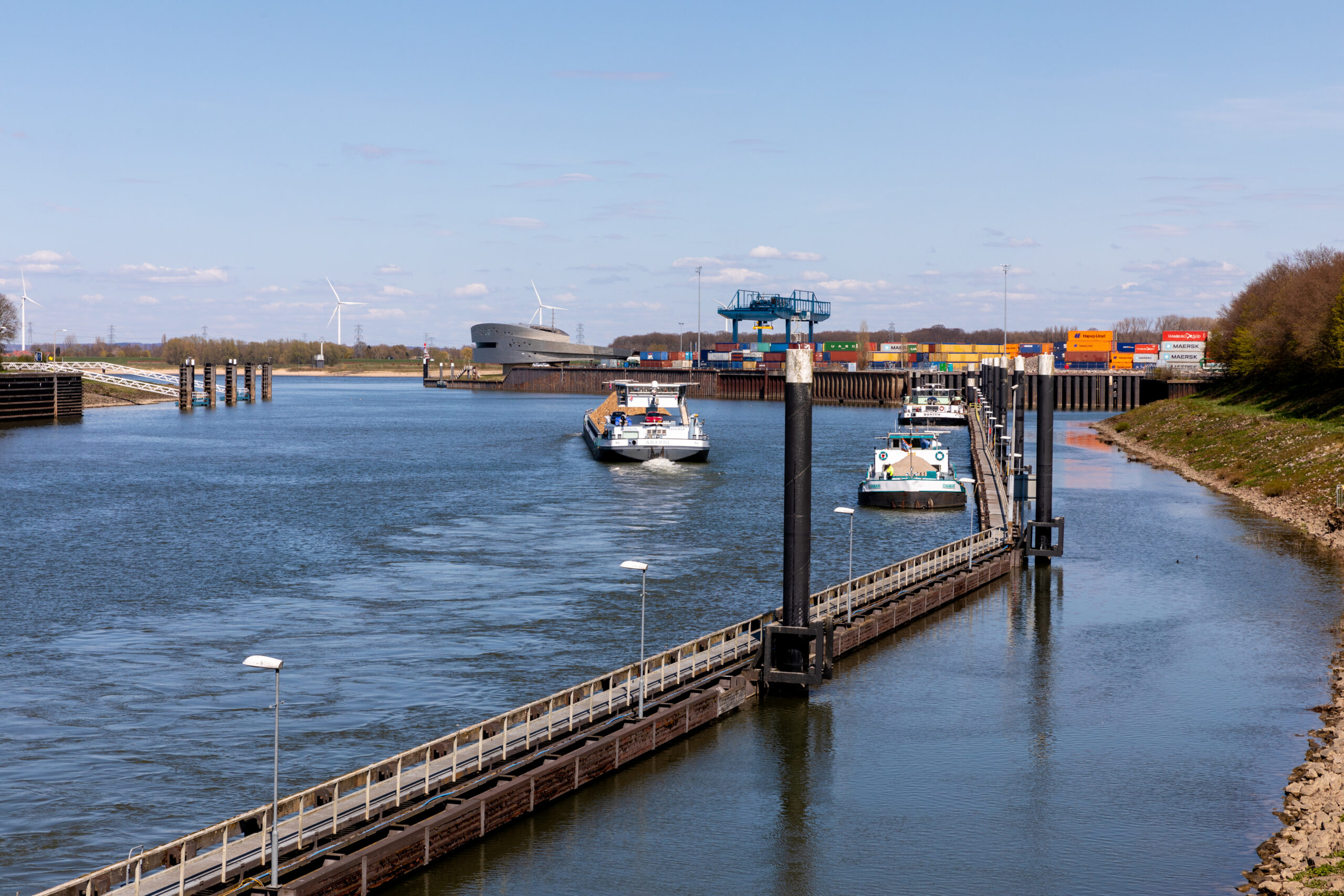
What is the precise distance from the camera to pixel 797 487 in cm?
2917

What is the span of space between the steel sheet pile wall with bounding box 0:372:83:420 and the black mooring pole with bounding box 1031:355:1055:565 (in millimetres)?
138415

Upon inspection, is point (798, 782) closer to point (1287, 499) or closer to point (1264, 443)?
point (1287, 499)

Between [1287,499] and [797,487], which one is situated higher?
[797,487]

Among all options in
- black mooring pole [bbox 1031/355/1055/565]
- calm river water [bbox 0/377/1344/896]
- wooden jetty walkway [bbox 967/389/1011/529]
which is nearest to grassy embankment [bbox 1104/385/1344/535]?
calm river water [bbox 0/377/1344/896]

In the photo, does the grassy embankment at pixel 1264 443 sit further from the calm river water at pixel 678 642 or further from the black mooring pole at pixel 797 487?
the black mooring pole at pixel 797 487

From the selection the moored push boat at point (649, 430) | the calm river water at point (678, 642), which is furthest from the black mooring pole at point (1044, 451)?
the moored push boat at point (649, 430)

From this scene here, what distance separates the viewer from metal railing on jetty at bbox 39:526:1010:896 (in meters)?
18.5

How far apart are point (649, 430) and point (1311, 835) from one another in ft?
264

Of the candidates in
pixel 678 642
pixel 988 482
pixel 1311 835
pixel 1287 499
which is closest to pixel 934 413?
pixel 988 482

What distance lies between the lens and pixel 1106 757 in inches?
1097

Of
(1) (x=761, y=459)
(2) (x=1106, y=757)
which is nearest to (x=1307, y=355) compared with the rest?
(1) (x=761, y=459)

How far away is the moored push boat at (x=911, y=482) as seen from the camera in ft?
240

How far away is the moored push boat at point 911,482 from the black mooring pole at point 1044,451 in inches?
668

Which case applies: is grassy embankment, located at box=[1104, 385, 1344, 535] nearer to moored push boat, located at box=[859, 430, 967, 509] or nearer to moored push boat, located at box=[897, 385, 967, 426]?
moored push boat, located at box=[859, 430, 967, 509]
